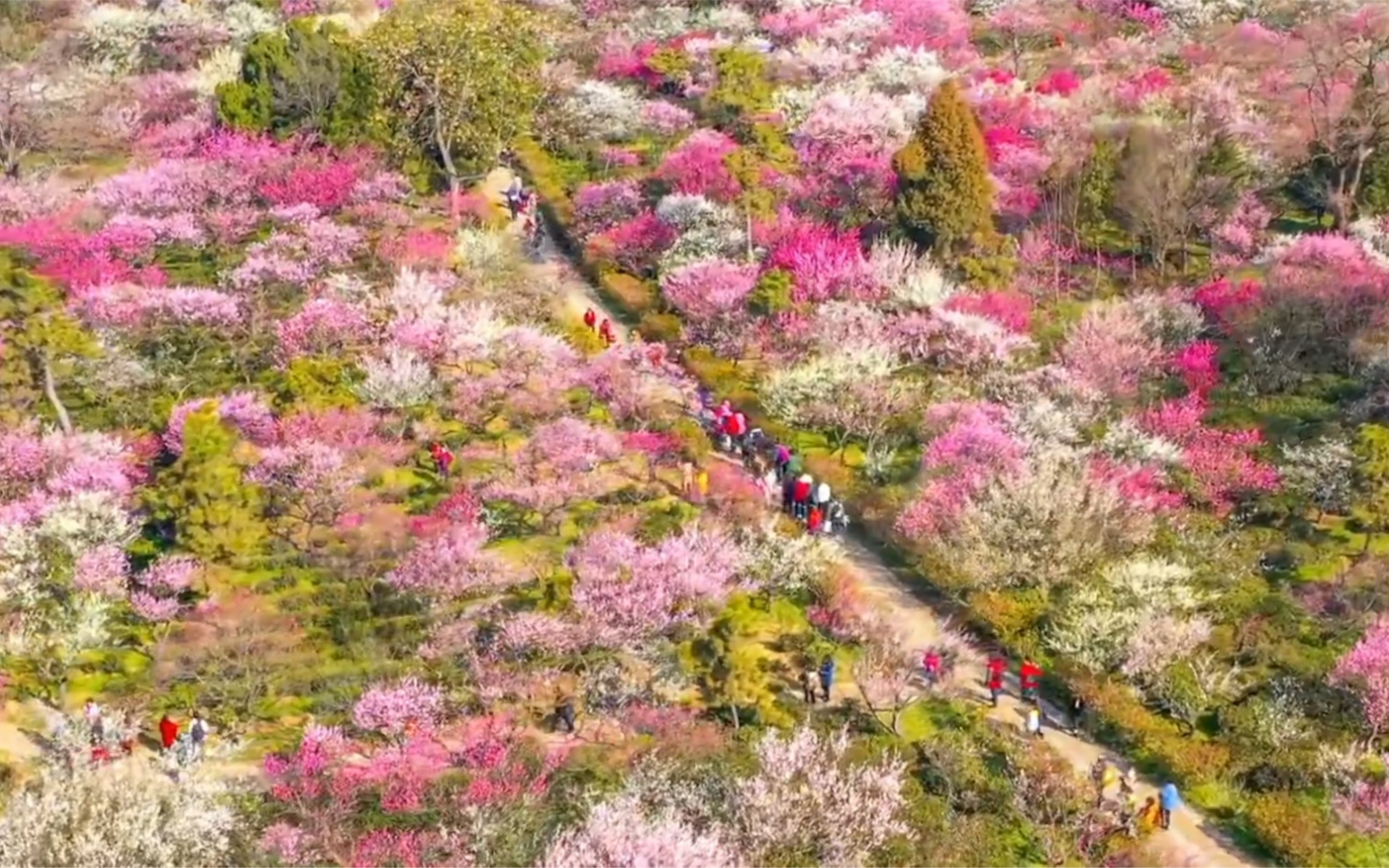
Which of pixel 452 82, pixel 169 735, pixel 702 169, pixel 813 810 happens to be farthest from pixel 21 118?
pixel 813 810

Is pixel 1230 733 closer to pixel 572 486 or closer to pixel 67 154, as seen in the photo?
pixel 572 486

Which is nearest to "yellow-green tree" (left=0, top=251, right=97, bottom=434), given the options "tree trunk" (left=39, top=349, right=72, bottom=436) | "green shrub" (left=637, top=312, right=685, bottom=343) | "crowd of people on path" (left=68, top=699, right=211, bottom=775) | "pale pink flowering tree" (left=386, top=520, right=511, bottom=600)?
"tree trunk" (left=39, top=349, right=72, bottom=436)

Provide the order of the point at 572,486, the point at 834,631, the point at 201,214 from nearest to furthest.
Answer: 1. the point at 834,631
2. the point at 572,486
3. the point at 201,214

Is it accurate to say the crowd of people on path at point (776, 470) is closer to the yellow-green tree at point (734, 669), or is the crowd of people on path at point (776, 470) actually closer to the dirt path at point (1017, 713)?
the dirt path at point (1017, 713)

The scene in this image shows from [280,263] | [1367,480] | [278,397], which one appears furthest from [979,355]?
[280,263]

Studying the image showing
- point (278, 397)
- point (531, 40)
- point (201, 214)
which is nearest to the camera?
point (278, 397)

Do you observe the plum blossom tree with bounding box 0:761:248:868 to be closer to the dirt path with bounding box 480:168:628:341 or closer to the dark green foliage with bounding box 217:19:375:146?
the dirt path with bounding box 480:168:628:341
